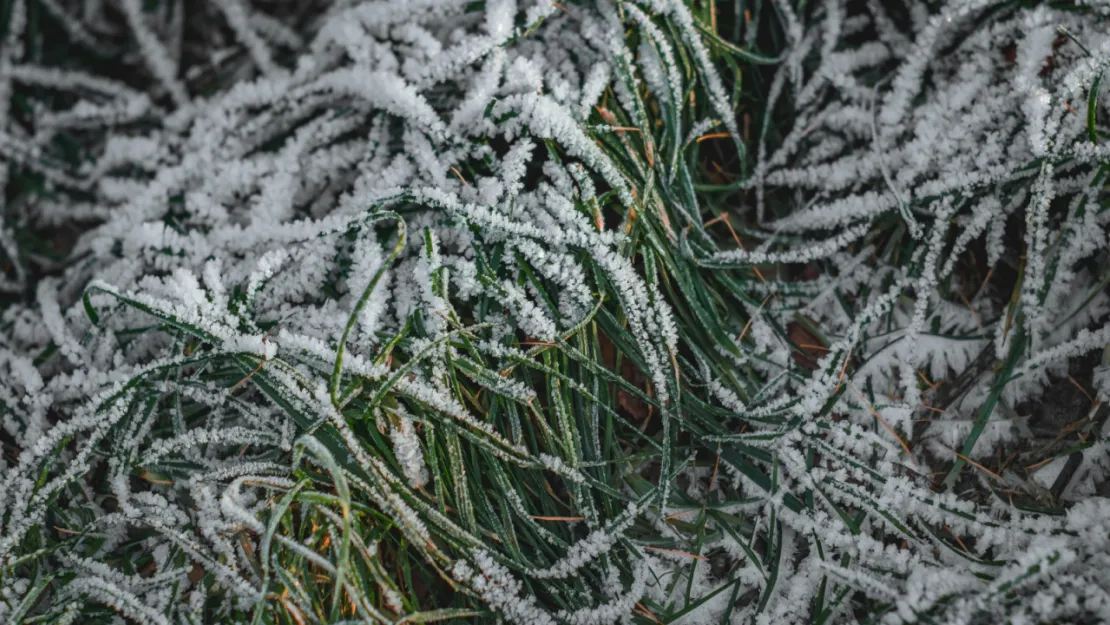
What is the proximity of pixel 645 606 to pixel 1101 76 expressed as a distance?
87 cm

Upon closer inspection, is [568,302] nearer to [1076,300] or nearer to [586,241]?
[586,241]

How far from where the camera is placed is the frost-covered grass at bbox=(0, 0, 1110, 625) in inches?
32.4

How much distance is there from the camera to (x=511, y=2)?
95 centimetres

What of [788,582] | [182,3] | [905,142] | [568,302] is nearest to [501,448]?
[568,302]

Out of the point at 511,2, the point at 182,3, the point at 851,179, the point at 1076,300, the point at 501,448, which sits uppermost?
the point at 182,3

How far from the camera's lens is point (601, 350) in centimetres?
96

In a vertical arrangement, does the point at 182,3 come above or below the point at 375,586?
above

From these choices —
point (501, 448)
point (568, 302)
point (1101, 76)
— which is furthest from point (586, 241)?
point (1101, 76)

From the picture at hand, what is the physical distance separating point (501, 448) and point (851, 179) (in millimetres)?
639

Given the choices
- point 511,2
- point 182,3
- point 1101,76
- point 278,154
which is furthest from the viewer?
point 182,3

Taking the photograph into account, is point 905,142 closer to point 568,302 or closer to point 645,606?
point 568,302

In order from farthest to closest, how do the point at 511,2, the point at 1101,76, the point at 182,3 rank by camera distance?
the point at 182,3 → the point at 511,2 → the point at 1101,76

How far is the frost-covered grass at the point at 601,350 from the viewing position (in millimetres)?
823

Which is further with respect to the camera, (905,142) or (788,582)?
(905,142)
